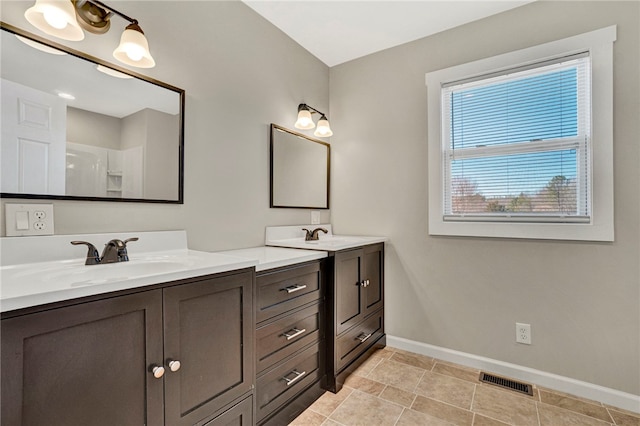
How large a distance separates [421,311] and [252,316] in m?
→ 1.58

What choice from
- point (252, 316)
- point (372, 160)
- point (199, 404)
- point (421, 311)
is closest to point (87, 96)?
point (252, 316)

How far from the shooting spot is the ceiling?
2.08m

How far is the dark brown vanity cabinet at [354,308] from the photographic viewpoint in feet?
6.21

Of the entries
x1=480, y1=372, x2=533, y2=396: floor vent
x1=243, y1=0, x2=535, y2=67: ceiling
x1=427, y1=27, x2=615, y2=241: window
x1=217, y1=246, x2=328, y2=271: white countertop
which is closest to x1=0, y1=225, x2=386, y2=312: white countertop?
x1=217, y1=246, x2=328, y2=271: white countertop

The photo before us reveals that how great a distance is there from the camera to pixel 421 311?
242cm

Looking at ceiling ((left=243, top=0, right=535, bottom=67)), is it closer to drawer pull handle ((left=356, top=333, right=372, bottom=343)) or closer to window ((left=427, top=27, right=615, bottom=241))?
window ((left=427, top=27, right=615, bottom=241))

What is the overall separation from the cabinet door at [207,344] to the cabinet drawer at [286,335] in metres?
0.13

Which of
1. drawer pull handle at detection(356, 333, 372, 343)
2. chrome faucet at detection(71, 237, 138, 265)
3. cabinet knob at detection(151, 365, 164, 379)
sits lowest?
drawer pull handle at detection(356, 333, 372, 343)

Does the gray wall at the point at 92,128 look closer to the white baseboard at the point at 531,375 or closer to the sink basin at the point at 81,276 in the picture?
the sink basin at the point at 81,276

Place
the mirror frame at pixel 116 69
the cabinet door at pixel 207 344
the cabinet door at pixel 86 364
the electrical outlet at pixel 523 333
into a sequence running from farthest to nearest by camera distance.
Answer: the electrical outlet at pixel 523 333, the mirror frame at pixel 116 69, the cabinet door at pixel 207 344, the cabinet door at pixel 86 364

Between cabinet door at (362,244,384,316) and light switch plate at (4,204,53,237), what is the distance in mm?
1784

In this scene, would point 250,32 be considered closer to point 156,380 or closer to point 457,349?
point 156,380

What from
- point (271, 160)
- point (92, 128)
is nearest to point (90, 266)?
point (92, 128)

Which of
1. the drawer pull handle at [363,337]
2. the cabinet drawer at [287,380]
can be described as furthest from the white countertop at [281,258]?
the drawer pull handle at [363,337]
